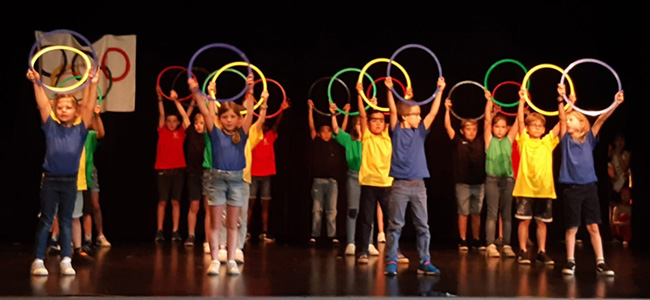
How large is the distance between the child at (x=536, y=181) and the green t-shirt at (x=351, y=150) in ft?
6.09

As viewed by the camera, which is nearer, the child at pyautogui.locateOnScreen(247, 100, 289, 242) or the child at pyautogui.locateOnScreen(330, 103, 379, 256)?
the child at pyautogui.locateOnScreen(330, 103, 379, 256)

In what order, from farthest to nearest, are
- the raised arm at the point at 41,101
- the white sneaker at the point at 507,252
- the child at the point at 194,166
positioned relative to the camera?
the child at the point at 194,166 < the white sneaker at the point at 507,252 < the raised arm at the point at 41,101

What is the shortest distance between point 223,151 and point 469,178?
141 inches

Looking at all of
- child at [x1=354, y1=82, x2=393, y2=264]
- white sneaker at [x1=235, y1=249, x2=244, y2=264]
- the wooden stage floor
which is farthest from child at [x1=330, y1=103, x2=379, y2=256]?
white sneaker at [x1=235, y1=249, x2=244, y2=264]

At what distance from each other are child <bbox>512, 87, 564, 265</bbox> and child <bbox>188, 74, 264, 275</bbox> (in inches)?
108

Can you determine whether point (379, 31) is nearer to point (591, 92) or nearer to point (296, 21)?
point (296, 21)

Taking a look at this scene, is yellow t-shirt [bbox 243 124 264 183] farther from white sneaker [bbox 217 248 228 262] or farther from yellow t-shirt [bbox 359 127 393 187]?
yellow t-shirt [bbox 359 127 393 187]

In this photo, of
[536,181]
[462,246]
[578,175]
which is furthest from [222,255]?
[578,175]

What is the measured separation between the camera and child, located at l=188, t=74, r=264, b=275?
24.2 feet

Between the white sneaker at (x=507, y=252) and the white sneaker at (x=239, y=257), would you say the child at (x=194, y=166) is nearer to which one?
the white sneaker at (x=239, y=257)

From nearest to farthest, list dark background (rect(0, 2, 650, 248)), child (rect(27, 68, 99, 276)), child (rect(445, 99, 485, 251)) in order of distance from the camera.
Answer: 1. child (rect(27, 68, 99, 276))
2. child (rect(445, 99, 485, 251))
3. dark background (rect(0, 2, 650, 248))

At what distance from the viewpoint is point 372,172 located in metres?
8.50

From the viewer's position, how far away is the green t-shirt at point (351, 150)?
31.8 ft

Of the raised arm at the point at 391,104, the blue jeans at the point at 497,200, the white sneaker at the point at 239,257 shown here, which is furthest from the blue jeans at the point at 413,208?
the blue jeans at the point at 497,200
